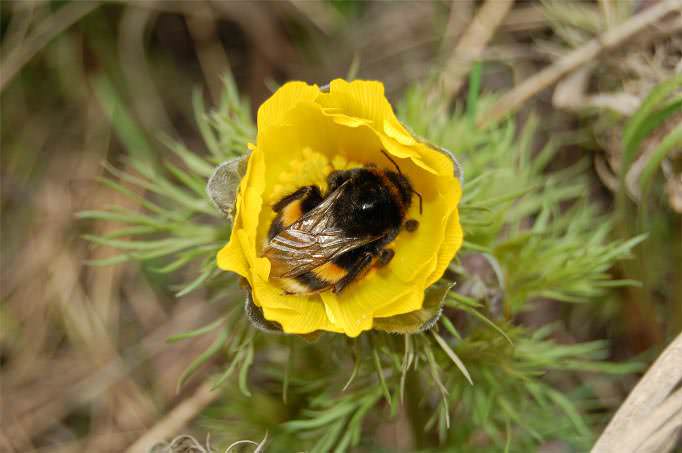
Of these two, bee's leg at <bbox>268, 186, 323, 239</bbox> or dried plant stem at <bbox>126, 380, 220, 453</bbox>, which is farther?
dried plant stem at <bbox>126, 380, 220, 453</bbox>

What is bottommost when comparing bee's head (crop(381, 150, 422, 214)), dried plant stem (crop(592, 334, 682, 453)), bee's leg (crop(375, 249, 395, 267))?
dried plant stem (crop(592, 334, 682, 453))

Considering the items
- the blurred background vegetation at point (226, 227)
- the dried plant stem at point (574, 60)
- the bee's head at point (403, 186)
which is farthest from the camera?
the dried plant stem at point (574, 60)

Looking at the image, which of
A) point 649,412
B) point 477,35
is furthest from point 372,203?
point 477,35

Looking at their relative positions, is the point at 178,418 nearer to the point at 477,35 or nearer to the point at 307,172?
the point at 307,172

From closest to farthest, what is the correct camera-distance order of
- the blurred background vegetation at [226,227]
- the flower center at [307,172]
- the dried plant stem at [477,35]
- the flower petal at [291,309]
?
the flower petal at [291,309] → the flower center at [307,172] → the blurred background vegetation at [226,227] → the dried plant stem at [477,35]

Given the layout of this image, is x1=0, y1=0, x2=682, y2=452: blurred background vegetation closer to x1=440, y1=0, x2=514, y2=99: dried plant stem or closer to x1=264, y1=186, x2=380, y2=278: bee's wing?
x1=440, y1=0, x2=514, y2=99: dried plant stem

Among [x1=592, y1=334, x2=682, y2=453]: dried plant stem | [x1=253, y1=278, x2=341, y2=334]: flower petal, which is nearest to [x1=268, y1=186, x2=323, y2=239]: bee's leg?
[x1=253, y1=278, x2=341, y2=334]: flower petal

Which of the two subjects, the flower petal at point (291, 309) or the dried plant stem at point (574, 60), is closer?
the flower petal at point (291, 309)

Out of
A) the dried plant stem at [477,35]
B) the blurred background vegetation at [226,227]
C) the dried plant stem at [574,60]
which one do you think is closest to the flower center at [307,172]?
the blurred background vegetation at [226,227]

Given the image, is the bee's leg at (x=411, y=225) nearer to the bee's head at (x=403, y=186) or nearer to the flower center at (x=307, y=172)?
the bee's head at (x=403, y=186)
